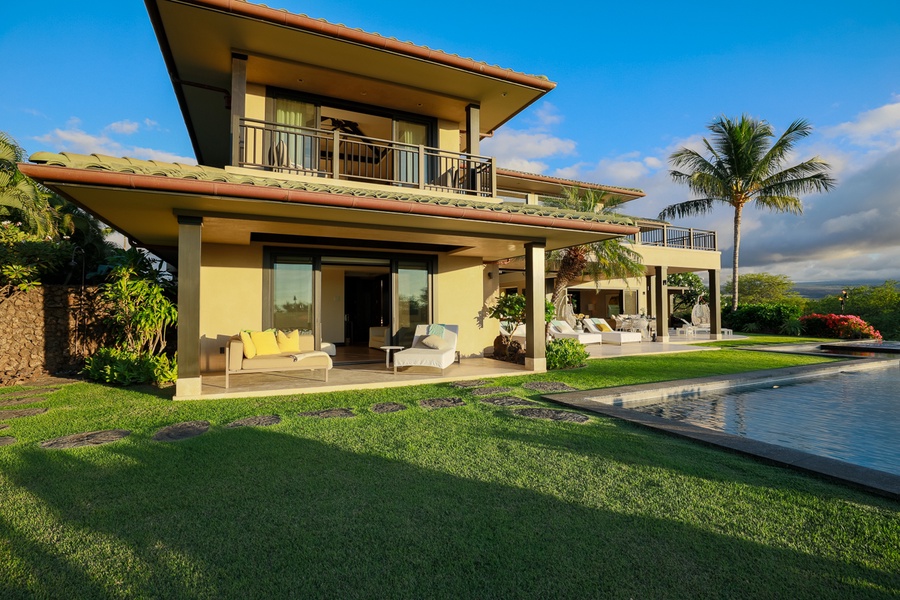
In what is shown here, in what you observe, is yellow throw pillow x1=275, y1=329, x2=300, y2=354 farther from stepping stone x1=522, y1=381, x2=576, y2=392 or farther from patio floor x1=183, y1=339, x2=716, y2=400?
stepping stone x1=522, y1=381, x2=576, y2=392

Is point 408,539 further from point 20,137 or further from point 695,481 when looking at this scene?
point 20,137

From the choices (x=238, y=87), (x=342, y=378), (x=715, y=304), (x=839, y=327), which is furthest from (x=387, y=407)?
(x=839, y=327)

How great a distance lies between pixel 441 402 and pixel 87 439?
4.50 m

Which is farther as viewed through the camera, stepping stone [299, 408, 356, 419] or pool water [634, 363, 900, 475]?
stepping stone [299, 408, 356, 419]

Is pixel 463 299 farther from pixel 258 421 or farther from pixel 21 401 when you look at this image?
pixel 21 401

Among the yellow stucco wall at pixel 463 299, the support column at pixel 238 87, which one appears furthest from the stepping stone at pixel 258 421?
the yellow stucco wall at pixel 463 299

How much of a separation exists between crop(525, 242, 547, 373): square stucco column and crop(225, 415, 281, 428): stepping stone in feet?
19.6

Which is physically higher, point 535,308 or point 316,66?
point 316,66

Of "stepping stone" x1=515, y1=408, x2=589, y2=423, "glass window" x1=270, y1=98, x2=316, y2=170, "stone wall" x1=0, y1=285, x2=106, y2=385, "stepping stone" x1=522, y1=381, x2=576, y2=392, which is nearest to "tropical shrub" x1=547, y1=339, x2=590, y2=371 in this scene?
"stepping stone" x1=522, y1=381, x2=576, y2=392

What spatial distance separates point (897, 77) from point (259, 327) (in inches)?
885

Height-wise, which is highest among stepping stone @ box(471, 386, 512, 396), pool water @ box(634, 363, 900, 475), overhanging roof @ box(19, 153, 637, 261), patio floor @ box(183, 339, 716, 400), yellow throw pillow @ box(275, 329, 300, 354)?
overhanging roof @ box(19, 153, 637, 261)

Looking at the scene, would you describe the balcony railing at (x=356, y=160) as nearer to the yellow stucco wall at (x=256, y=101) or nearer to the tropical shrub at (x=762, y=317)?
the yellow stucco wall at (x=256, y=101)

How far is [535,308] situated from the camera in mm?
9844

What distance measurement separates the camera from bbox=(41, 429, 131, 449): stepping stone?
471 centimetres
